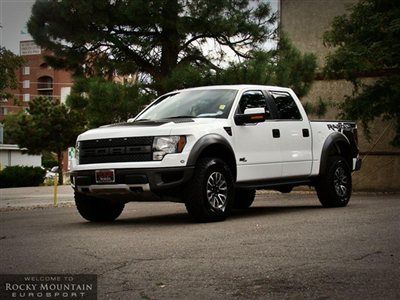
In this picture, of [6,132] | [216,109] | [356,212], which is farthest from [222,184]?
[6,132]

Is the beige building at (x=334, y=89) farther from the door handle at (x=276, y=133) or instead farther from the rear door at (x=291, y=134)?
the door handle at (x=276, y=133)

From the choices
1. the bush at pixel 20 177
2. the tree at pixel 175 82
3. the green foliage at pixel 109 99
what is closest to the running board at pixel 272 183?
the tree at pixel 175 82

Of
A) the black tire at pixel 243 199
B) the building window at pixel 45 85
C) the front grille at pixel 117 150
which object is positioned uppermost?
the building window at pixel 45 85

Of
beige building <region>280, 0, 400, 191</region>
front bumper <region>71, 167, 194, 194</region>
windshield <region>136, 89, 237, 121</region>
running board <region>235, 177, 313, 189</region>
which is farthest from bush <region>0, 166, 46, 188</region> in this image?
front bumper <region>71, 167, 194, 194</region>

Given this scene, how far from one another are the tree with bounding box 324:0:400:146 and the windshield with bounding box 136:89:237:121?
7.77m

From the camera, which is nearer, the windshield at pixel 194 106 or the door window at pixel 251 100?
the windshield at pixel 194 106

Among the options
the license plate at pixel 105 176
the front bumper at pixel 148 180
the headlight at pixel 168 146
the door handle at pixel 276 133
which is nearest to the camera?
the front bumper at pixel 148 180

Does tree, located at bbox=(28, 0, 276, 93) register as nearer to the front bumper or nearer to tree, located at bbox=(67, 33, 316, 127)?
tree, located at bbox=(67, 33, 316, 127)

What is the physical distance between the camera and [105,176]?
9750 mm

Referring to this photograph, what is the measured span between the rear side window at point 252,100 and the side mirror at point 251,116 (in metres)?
0.30

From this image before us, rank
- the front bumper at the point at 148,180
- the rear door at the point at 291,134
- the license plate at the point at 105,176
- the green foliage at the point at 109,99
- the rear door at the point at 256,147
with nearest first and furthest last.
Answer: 1. the front bumper at the point at 148,180
2. the license plate at the point at 105,176
3. the rear door at the point at 256,147
4. the rear door at the point at 291,134
5. the green foliage at the point at 109,99

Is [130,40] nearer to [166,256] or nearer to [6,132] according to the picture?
[166,256]

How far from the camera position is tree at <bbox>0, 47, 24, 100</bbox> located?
16.6m

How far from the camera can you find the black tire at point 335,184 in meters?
12.2
